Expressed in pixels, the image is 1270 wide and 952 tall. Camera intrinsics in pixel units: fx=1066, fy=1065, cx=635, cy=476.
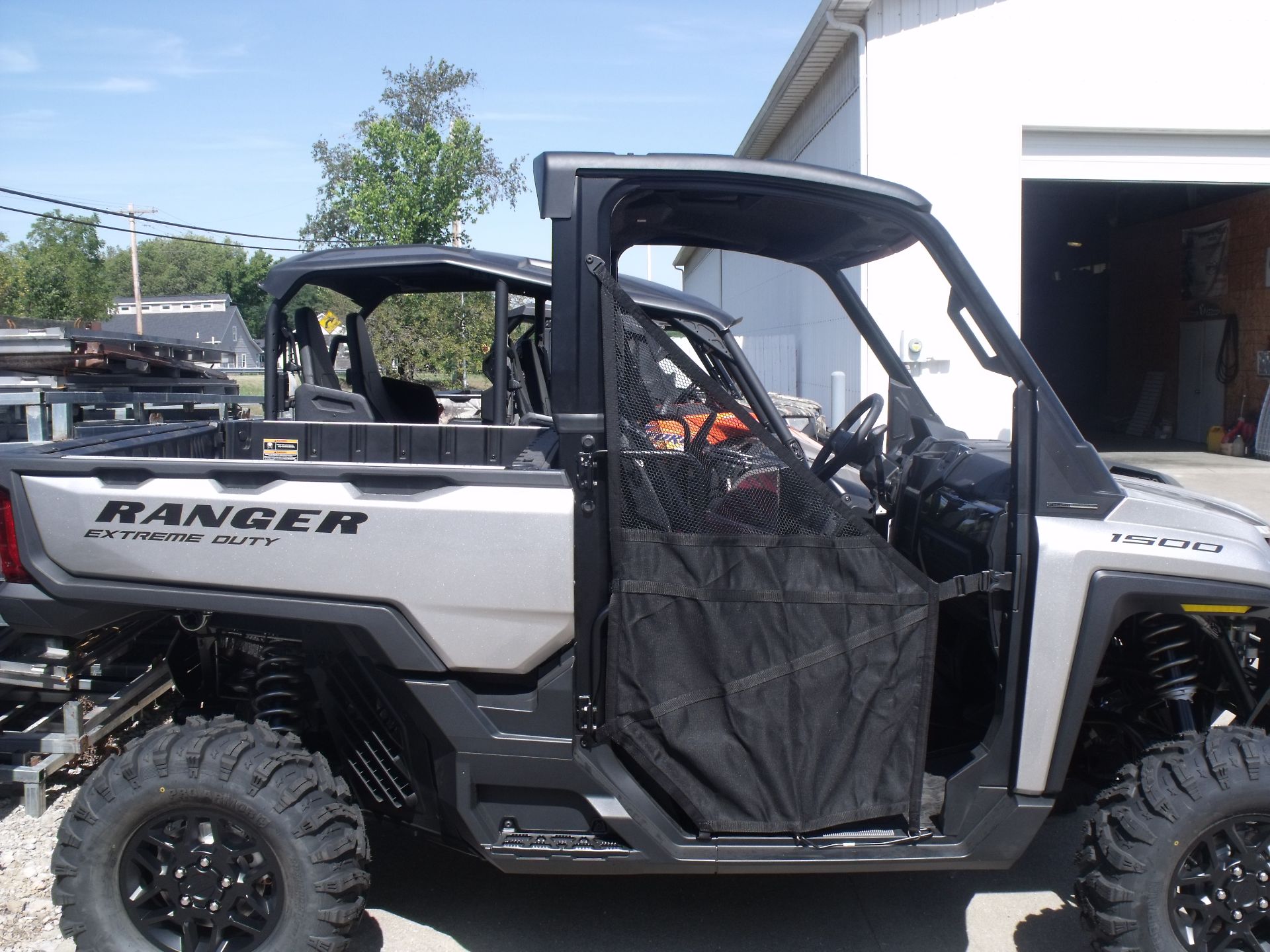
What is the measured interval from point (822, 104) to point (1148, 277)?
9657mm

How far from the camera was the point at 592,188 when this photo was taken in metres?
2.75

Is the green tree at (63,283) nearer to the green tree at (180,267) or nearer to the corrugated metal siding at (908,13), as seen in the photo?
the green tree at (180,267)

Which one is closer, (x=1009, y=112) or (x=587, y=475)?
(x=587, y=475)

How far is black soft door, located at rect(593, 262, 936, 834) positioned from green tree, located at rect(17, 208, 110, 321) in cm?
4046

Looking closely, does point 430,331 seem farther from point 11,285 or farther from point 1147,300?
point 11,285

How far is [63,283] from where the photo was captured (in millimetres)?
44344

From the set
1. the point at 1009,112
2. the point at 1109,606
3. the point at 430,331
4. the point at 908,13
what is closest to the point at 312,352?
the point at 1109,606

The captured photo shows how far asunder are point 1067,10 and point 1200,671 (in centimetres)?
988

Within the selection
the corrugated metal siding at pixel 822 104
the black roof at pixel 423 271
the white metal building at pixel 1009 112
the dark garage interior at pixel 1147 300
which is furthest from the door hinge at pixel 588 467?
the dark garage interior at pixel 1147 300

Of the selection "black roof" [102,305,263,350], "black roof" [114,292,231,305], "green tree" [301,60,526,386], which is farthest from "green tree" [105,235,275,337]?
"green tree" [301,60,526,386]

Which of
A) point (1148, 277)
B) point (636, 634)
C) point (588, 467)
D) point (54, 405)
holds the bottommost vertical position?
point (636, 634)

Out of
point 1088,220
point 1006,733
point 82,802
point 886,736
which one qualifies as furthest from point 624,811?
point 1088,220

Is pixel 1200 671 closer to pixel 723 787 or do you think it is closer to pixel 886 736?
pixel 886 736

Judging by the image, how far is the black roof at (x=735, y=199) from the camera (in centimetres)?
274
